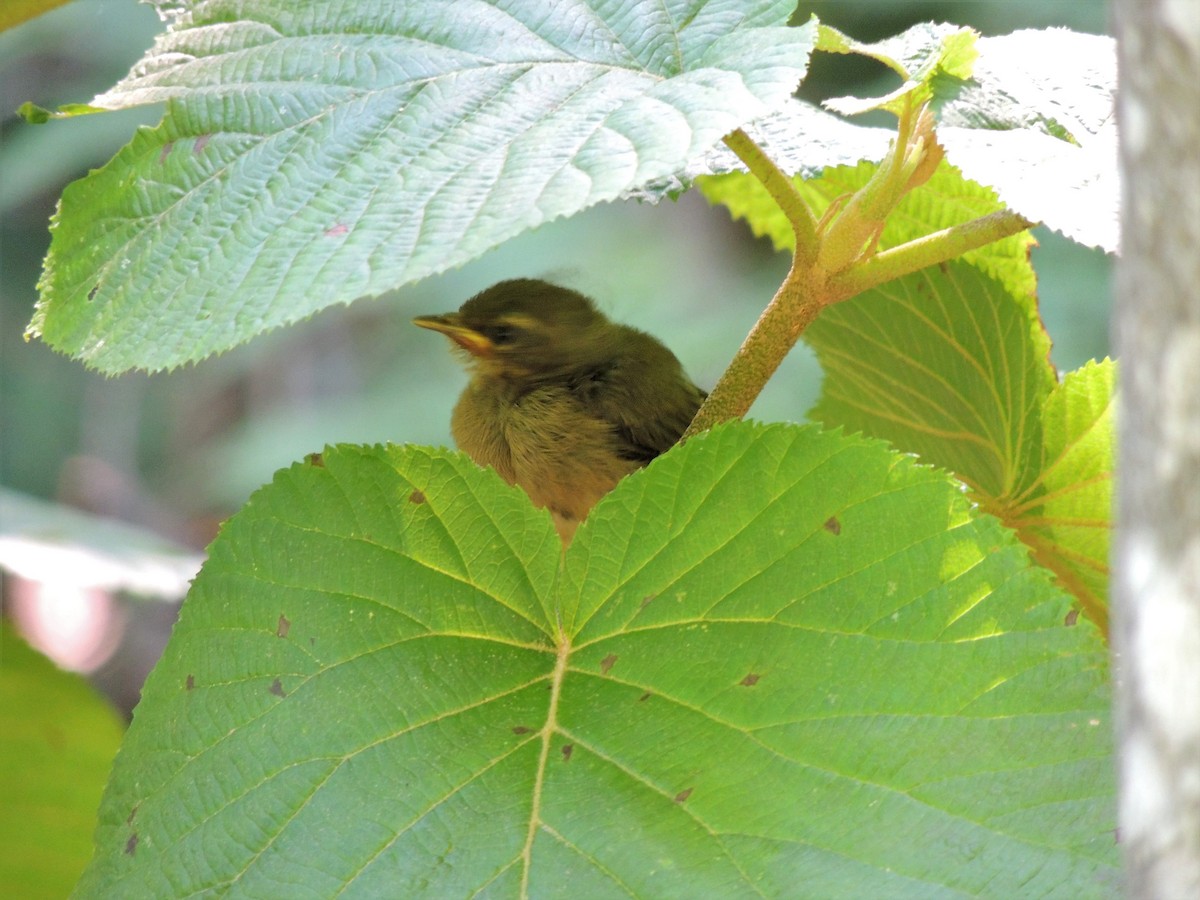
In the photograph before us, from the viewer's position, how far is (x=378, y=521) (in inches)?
35.3

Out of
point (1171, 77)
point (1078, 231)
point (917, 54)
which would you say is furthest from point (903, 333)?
point (1171, 77)

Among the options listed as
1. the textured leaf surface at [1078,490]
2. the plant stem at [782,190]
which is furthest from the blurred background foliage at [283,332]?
the plant stem at [782,190]


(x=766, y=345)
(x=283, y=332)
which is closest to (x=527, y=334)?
(x=766, y=345)

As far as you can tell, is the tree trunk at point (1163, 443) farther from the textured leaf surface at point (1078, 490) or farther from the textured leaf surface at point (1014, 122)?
the textured leaf surface at point (1078, 490)

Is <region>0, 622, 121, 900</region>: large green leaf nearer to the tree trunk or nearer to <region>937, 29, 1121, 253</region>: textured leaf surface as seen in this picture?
<region>937, 29, 1121, 253</region>: textured leaf surface

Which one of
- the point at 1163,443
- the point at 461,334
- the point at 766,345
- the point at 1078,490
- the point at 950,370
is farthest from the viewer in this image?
the point at 461,334

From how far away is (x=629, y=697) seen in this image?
2.79ft

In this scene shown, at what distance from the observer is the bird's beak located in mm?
1730

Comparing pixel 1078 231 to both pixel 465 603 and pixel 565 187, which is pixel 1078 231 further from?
pixel 465 603

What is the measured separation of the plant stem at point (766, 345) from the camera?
96 centimetres

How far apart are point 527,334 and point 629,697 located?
0.95m

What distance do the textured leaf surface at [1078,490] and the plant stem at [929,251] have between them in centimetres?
24

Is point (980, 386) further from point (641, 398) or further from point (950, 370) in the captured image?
point (641, 398)

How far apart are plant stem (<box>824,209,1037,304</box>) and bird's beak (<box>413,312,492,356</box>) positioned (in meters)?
0.85
